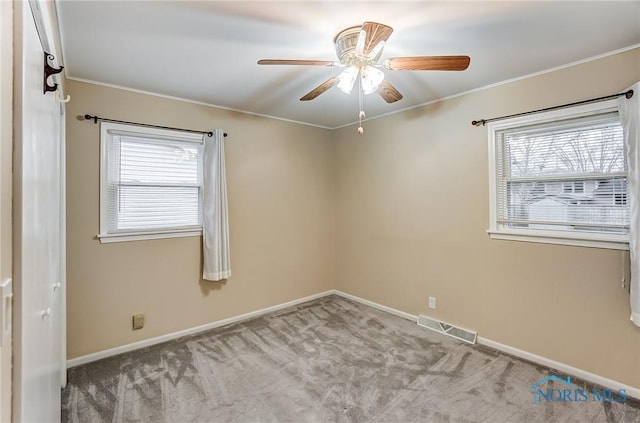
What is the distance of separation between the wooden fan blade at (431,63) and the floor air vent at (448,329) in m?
2.44

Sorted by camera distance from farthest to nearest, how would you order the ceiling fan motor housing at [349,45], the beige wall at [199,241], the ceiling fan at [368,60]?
the beige wall at [199,241] → the ceiling fan motor housing at [349,45] → the ceiling fan at [368,60]

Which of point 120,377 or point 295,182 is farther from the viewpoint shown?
point 295,182

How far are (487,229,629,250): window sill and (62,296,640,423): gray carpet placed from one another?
Result: 1038mm

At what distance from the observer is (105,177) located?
2.71 metres

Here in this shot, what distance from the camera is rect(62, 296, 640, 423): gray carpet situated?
6.56 ft

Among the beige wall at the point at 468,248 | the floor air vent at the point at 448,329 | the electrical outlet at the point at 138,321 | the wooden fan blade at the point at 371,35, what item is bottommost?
the floor air vent at the point at 448,329

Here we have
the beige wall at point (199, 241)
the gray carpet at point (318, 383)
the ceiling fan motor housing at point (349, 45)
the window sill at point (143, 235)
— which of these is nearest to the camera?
the ceiling fan motor housing at point (349, 45)

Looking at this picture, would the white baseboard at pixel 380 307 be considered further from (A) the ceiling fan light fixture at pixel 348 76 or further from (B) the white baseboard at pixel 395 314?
(A) the ceiling fan light fixture at pixel 348 76

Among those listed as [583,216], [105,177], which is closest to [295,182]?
[105,177]

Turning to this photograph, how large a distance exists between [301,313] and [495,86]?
3.14 metres

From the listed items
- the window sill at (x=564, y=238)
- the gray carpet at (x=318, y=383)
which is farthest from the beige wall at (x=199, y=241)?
the window sill at (x=564, y=238)

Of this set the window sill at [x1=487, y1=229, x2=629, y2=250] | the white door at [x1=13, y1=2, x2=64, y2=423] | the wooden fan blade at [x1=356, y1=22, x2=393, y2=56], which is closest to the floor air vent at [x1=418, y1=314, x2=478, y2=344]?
the window sill at [x1=487, y1=229, x2=629, y2=250]

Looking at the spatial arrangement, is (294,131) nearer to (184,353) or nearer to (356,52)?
(356,52)

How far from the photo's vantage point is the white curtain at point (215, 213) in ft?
10.5
